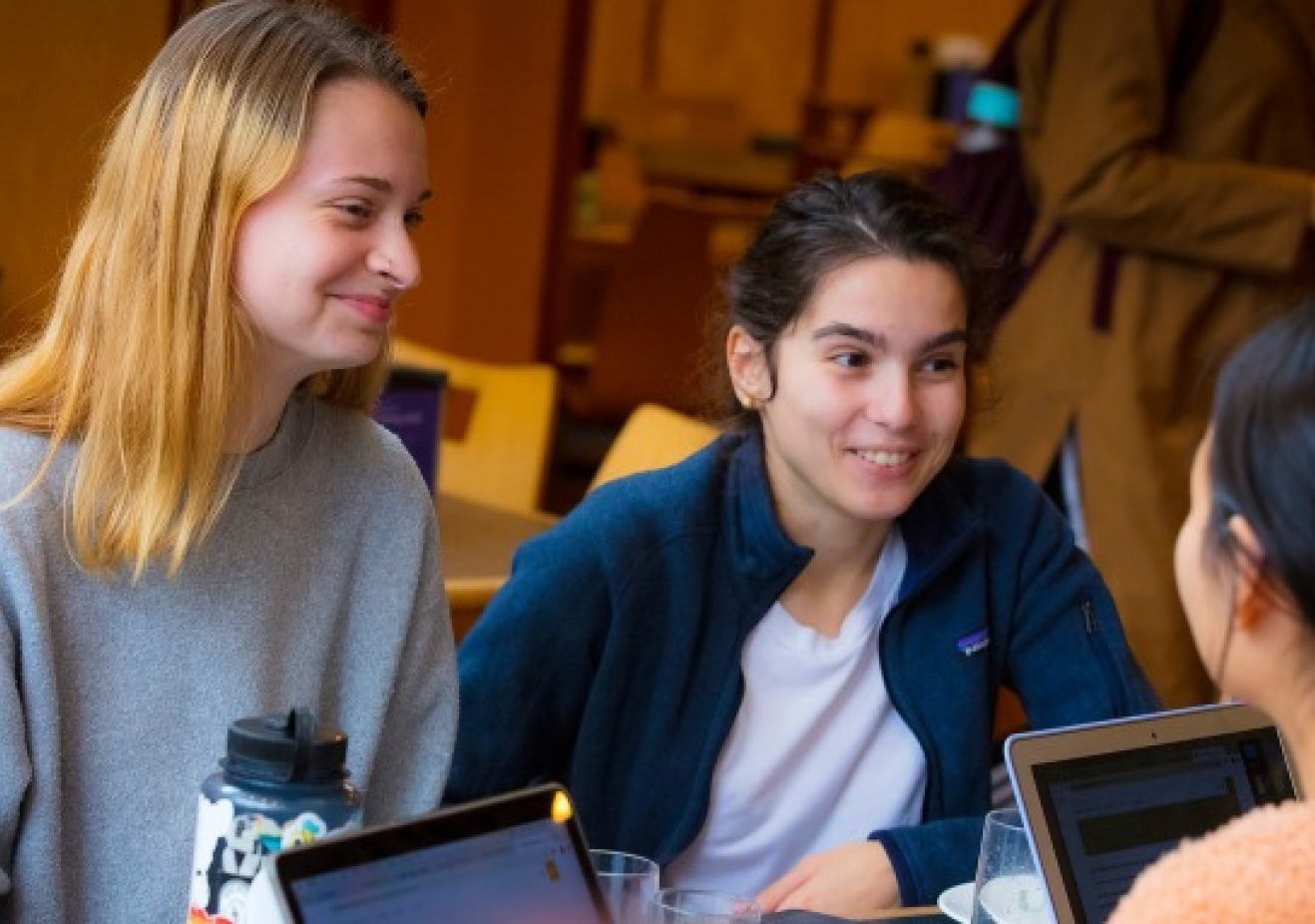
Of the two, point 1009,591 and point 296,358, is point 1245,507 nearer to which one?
point 296,358

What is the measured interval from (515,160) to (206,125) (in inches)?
161

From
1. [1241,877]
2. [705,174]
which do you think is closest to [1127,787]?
[1241,877]

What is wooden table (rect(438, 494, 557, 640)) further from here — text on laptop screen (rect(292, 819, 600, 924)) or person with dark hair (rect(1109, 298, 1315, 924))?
person with dark hair (rect(1109, 298, 1315, 924))

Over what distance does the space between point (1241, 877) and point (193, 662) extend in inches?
33.8

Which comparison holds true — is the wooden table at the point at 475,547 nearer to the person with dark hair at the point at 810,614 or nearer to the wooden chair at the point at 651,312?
the person with dark hair at the point at 810,614

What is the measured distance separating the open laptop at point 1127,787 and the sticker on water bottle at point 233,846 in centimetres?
55

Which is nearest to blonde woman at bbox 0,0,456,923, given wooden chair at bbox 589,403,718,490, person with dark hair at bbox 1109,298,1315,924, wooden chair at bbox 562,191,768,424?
person with dark hair at bbox 1109,298,1315,924

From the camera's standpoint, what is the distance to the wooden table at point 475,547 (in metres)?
3.00

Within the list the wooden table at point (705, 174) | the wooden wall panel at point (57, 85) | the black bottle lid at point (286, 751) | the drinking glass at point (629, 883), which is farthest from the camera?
the wooden table at point (705, 174)

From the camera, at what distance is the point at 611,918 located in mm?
1508

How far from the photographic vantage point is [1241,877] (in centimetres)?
127

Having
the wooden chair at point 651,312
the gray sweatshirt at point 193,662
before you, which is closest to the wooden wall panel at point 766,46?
the wooden chair at point 651,312

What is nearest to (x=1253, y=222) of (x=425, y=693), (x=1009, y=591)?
(x=1009, y=591)

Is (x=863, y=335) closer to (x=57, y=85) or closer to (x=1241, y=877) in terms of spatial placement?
(x=1241, y=877)
